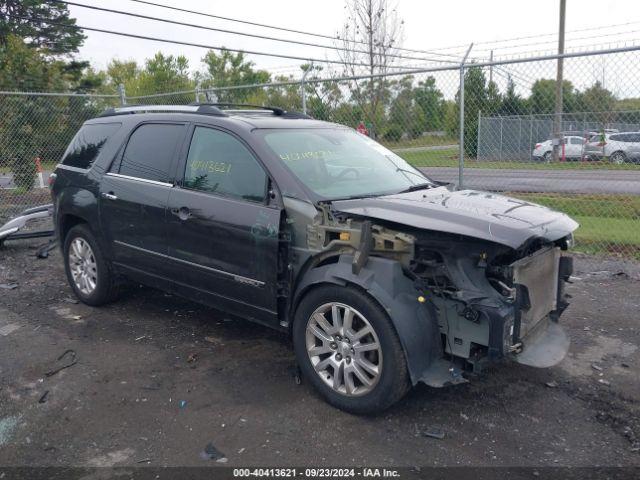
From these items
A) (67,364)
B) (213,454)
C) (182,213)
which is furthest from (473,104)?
(213,454)

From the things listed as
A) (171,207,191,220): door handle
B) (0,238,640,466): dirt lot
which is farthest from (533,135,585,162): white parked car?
(171,207,191,220): door handle

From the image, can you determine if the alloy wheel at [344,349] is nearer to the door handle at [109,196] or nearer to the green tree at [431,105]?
the door handle at [109,196]

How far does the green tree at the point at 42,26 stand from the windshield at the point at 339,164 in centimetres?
2855

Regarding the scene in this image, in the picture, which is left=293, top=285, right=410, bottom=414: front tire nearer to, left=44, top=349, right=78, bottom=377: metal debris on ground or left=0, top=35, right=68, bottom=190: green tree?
left=44, top=349, right=78, bottom=377: metal debris on ground

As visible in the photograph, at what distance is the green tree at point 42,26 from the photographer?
29.3m

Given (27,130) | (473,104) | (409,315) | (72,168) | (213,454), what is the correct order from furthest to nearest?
(27,130) → (473,104) → (72,168) → (409,315) → (213,454)

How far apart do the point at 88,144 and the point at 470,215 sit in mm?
3977

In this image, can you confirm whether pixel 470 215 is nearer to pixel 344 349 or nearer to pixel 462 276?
pixel 462 276

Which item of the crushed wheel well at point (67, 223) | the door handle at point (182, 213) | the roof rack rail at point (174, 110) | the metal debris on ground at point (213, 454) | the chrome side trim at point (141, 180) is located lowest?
the metal debris on ground at point (213, 454)

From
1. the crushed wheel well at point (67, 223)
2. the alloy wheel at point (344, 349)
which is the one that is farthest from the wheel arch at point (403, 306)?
the crushed wheel well at point (67, 223)

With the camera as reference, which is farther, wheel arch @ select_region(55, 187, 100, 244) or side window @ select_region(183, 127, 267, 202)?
wheel arch @ select_region(55, 187, 100, 244)

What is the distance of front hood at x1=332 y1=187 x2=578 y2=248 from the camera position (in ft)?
10.3

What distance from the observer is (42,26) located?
31.5m

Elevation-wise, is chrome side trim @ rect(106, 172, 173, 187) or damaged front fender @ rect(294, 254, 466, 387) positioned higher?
chrome side trim @ rect(106, 172, 173, 187)
